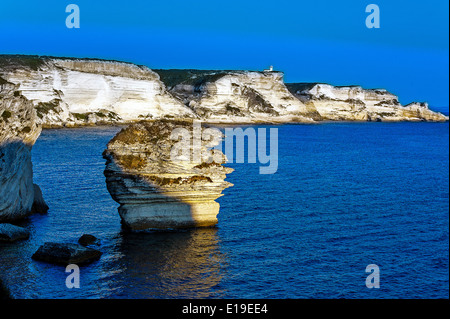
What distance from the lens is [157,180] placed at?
103ft

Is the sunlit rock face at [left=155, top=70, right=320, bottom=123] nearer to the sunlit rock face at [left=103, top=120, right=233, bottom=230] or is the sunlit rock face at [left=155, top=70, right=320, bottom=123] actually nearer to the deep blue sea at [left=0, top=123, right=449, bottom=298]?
the deep blue sea at [left=0, top=123, right=449, bottom=298]

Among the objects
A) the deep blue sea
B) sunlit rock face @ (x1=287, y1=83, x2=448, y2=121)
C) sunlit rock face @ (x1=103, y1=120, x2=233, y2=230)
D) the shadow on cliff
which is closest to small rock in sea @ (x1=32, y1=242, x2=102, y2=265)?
the deep blue sea

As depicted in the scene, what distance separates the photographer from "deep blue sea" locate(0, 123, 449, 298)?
23828mm

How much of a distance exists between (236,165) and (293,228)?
29.9 m

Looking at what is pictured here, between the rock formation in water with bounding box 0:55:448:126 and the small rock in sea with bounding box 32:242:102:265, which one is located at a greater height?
the rock formation in water with bounding box 0:55:448:126

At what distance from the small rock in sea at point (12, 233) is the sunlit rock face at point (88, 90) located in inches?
2896

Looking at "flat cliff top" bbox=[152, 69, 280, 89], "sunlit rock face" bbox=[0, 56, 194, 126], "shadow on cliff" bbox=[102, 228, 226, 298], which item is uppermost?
"flat cliff top" bbox=[152, 69, 280, 89]

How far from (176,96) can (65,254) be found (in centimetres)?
11853

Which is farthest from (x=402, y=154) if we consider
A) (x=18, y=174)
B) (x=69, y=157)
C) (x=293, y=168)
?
(x=18, y=174)

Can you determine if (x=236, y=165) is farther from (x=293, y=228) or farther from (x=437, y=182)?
(x=293, y=228)

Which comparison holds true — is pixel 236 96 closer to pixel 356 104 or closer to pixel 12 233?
pixel 356 104

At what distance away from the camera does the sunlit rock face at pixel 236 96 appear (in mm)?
137125

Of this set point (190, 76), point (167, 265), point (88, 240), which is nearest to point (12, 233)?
point (88, 240)

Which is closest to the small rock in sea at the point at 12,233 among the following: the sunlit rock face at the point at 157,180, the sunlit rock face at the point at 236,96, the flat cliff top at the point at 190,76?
the sunlit rock face at the point at 157,180
